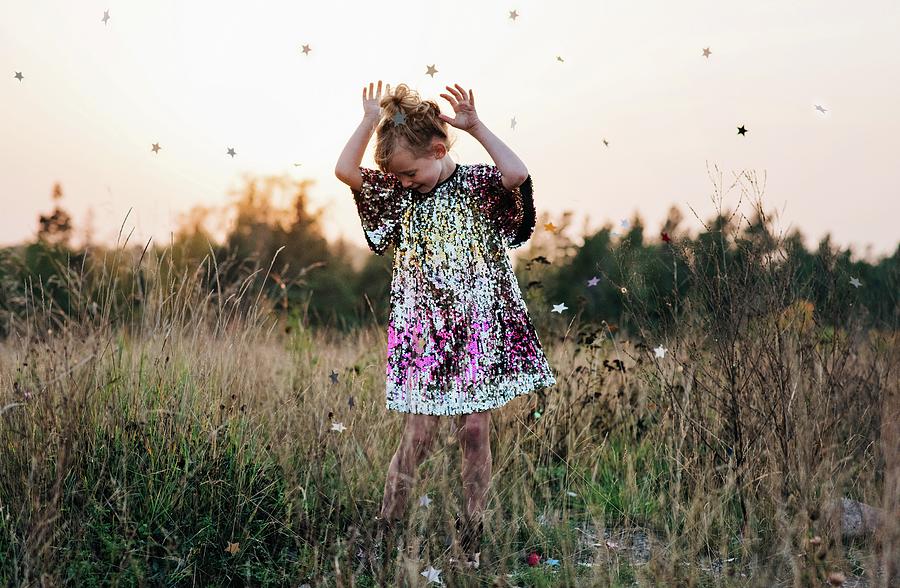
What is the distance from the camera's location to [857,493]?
12.3 ft

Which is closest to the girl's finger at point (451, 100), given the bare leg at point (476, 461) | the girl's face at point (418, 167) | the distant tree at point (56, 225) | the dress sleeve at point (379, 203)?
the girl's face at point (418, 167)

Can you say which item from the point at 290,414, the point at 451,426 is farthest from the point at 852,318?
the point at 290,414

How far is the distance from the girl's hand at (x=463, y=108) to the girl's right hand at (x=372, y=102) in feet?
0.86

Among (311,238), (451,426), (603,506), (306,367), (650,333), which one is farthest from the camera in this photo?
(311,238)

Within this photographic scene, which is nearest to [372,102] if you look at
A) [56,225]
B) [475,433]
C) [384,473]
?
[475,433]

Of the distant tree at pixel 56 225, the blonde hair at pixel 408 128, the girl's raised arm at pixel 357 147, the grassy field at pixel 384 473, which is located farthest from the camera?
the distant tree at pixel 56 225

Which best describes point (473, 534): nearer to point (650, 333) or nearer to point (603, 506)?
point (603, 506)

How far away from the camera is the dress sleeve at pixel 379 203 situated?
10.5 ft

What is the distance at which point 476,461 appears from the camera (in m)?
3.10

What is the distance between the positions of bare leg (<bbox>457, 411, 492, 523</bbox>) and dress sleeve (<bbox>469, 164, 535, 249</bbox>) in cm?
69

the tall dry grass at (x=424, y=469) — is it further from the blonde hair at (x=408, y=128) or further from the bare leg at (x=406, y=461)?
the blonde hair at (x=408, y=128)

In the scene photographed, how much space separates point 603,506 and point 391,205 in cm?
156

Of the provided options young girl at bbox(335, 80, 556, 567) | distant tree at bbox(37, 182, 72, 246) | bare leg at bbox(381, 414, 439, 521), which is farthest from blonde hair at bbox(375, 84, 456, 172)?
distant tree at bbox(37, 182, 72, 246)

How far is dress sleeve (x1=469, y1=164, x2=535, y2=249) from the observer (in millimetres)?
3152
